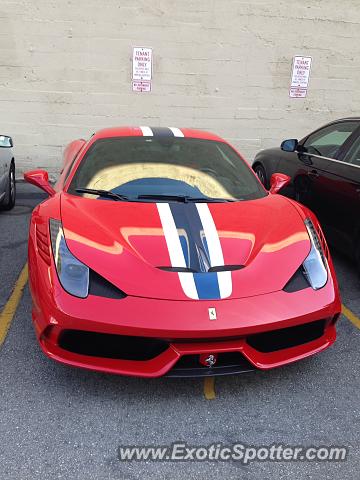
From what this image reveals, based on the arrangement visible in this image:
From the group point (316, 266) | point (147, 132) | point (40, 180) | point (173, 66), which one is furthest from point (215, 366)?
point (173, 66)

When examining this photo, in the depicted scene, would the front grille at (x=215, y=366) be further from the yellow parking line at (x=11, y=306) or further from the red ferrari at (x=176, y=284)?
the yellow parking line at (x=11, y=306)

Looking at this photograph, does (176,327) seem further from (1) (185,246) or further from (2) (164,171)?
(2) (164,171)

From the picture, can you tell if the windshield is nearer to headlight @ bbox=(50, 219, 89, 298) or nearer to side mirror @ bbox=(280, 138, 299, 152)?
headlight @ bbox=(50, 219, 89, 298)

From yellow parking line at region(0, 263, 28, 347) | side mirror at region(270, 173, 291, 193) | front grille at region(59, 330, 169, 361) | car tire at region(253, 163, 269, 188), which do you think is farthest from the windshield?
car tire at region(253, 163, 269, 188)

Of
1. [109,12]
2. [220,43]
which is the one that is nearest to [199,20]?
[220,43]

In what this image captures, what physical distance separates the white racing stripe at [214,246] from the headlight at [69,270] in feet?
2.24

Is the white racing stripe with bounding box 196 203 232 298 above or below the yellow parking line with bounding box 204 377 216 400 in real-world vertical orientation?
above

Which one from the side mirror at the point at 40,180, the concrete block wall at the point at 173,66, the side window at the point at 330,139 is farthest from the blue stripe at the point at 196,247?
the concrete block wall at the point at 173,66

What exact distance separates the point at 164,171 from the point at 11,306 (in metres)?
1.54

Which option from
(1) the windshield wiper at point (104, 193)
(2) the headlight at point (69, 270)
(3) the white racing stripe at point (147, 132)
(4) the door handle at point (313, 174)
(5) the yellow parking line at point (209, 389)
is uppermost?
(3) the white racing stripe at point (147, 132)

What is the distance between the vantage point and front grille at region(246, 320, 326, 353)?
219cm

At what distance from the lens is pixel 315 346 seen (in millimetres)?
2359

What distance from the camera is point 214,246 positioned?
7.97 ft

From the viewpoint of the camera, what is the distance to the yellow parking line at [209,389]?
2.33 meters
